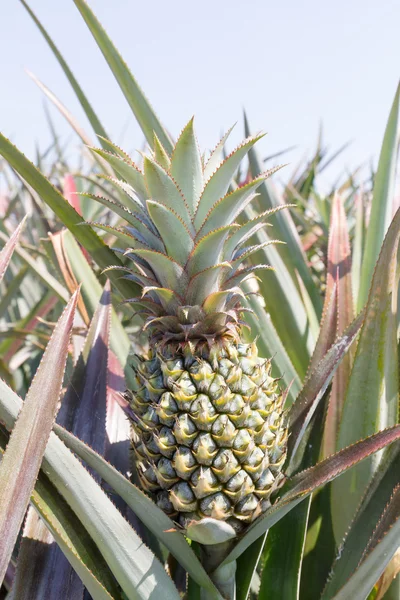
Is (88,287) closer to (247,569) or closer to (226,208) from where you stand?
(226,208)

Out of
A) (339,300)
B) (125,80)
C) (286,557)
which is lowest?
(286,557)

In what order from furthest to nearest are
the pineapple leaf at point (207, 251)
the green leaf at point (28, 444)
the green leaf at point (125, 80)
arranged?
the green leaf at point (125, 80)
the pineapple leaf at point (207, 251)
the green leaf at point (28, 444)

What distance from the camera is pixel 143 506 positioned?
0.75m

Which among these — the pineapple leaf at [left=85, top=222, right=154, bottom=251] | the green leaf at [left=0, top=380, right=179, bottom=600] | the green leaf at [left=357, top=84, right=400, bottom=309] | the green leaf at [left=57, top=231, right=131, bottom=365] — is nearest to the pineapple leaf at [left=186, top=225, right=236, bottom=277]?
the pineapple leaf at [left=85, top=222, right=154, bottom=251]

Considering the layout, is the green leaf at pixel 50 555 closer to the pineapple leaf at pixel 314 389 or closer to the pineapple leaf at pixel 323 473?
the pineapple leaf at pixel 323 473

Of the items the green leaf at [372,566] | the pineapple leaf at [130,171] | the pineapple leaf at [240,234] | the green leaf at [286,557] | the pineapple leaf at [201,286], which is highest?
the pineapple leaf at [130,171]

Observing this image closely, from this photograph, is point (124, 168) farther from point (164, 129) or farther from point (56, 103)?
point (56, 103)

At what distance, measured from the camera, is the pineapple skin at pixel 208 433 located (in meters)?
0.76

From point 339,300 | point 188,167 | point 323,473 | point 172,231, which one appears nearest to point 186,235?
point 172,231

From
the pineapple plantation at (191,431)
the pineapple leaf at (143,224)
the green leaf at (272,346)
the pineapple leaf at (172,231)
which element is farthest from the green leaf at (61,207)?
the green leaf at (272,346)

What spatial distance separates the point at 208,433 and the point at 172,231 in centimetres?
34

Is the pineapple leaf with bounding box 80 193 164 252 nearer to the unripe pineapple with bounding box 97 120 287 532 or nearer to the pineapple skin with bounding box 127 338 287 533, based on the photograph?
the unripe pineapple with bounding box 97 120 287 532

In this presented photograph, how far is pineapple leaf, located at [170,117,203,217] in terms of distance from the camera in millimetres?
833

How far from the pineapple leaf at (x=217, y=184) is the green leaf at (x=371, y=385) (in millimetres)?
309
